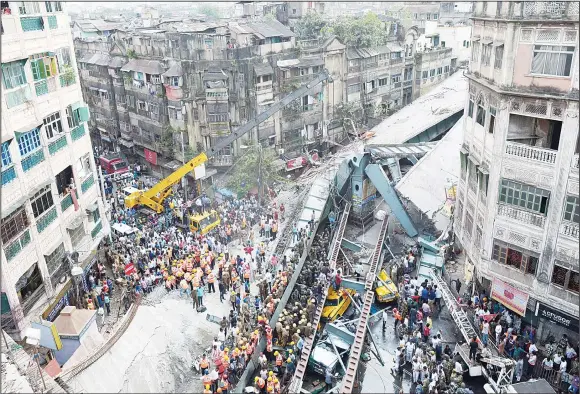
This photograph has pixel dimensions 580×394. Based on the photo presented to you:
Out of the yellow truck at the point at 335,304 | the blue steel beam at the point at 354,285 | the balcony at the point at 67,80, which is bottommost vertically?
the yellow truck at the point at 335,304

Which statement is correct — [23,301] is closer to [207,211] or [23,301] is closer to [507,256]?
[207,211]

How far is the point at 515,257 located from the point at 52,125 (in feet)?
76.7

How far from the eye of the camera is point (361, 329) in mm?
22766

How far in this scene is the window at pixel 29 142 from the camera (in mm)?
21734

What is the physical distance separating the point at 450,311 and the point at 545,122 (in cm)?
988

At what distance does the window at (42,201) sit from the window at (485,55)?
855 inches

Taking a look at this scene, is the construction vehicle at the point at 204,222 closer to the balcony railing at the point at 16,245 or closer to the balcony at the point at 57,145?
the balcony at the point at 57,145

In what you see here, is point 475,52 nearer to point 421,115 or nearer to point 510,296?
point 510,296

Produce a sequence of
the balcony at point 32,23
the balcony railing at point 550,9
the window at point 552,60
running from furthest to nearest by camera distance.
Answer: the balcony at point 32,23 → the window at point 552,60 → the balcony railing at point 550,9

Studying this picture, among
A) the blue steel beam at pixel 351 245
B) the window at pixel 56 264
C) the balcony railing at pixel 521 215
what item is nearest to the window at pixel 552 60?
the balcony railing at pixel 521 215

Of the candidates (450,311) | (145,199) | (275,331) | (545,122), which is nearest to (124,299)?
(275,331)

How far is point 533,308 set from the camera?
22.4 m

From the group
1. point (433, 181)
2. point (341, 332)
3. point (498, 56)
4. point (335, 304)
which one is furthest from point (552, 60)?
point (335, 304)

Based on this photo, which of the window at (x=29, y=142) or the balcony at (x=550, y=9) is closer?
the balcony at (x=550, y=9)
